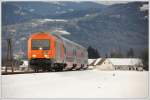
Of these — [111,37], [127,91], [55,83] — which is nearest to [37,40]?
[111,37]

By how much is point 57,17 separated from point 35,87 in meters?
4.19

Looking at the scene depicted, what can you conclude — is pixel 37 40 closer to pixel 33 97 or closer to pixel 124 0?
pixel 124 0

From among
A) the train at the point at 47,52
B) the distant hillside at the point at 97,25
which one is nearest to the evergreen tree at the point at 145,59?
the distant hillside at the point at 97,25

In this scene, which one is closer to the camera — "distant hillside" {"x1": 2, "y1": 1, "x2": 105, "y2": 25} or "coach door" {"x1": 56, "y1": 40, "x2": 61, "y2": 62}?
"distant hillside" {"x1": 2, "y1": 1, "x2": 105, "y2": 25}

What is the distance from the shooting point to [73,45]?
26.1 m

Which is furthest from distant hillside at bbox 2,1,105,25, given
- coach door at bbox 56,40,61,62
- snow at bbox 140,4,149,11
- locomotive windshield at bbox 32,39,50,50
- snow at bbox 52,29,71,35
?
coach door at bbox 56,40,61,62

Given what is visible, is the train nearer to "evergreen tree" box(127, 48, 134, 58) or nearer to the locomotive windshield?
the locomotive windshield

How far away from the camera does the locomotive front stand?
72.5 feet

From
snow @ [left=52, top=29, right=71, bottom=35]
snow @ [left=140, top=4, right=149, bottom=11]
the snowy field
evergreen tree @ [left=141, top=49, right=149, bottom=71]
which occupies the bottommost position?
the snowy field

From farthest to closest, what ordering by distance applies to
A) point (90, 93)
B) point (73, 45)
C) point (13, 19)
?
point (73, 45) < point (13, 19) < point (90, 93)

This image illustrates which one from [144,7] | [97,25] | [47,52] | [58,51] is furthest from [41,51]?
[144,7]

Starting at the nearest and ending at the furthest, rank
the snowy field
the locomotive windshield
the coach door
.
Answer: the snowy field, the locomotive windshield, the coach door

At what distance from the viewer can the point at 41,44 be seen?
22.9 metres

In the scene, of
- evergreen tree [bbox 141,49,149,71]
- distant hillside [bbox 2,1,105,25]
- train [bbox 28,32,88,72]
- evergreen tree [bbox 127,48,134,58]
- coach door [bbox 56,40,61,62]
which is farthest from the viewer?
coach door [bbox 56,40,61,62]
